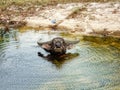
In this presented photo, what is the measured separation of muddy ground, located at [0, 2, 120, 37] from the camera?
21.6 m

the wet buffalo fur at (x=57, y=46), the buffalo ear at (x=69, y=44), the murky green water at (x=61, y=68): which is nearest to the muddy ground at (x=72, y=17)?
the murky green water at (x=61, y=68)

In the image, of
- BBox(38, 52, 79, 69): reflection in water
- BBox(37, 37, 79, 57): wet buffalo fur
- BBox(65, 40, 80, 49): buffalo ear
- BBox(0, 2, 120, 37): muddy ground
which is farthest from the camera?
BBox(0, 2, 120, 37): muddy ground

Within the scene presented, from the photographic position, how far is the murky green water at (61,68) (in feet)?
45.1

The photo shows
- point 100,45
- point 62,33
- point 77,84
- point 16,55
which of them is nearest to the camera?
point 77,84

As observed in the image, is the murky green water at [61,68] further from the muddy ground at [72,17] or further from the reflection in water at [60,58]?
the muddy ground at [72,17]

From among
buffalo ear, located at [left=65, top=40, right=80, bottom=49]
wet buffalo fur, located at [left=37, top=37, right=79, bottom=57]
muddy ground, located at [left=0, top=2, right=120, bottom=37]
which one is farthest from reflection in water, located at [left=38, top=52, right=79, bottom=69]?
muddy ground, located at [left=0, top=2, right=120, bottom=37]

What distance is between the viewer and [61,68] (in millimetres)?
15422

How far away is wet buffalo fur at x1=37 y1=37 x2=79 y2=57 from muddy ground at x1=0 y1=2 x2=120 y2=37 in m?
4.09

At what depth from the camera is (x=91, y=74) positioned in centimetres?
1462

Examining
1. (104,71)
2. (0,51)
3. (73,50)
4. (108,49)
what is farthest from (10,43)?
(104,71)

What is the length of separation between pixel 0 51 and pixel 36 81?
13.4ft

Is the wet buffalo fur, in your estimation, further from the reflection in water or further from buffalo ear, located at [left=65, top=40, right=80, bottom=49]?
the reflection in water

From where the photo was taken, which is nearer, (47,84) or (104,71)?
(47,84)

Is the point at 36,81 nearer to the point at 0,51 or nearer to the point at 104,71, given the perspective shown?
the point at 104,71
